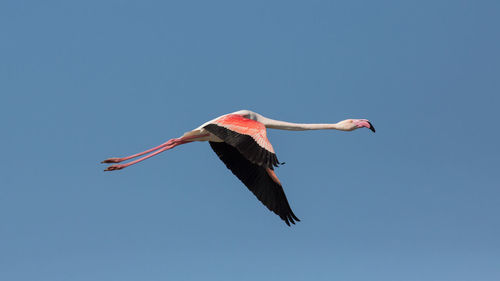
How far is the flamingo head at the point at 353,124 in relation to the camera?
786 inches

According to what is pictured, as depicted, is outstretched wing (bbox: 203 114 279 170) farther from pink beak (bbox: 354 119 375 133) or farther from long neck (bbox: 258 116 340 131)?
pink beak (bbox: 354 119 375 133)

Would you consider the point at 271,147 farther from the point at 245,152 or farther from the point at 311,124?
the point at 311,124

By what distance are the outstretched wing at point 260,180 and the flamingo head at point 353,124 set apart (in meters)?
2.49

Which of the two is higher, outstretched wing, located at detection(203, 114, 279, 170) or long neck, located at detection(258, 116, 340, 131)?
long neck, located at detection(258, 116, 340, 131)

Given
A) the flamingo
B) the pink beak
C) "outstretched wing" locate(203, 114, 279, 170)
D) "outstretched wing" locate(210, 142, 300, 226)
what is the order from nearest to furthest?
"outstretched wing" locate(203, 114, 279, 170), the flamingo, "outstretched wing" locate(210, 142, 300, 226), the pink beak

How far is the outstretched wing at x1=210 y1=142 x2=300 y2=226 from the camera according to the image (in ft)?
61.4

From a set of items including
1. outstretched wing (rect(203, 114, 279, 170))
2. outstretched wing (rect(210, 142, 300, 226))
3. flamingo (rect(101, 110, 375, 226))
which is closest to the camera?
outstretched wing (rect(203, 114, 279, 170))

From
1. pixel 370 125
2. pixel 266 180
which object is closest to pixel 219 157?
pixel 266 180

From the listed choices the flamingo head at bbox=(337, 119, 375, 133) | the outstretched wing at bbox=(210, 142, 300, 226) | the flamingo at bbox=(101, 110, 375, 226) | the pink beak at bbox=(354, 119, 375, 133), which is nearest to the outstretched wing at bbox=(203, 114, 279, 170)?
the flamingo at bbox=(101, 110, 375, 226)

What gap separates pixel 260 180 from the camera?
19.4 metres

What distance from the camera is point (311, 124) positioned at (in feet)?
64.4

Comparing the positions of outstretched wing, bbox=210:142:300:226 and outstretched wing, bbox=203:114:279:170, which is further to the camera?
outstretched wing, bbox=210:142:300:226

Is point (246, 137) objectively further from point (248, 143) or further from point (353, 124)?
point (353, 124)

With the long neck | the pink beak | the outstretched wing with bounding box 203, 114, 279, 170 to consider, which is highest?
the pink beak
